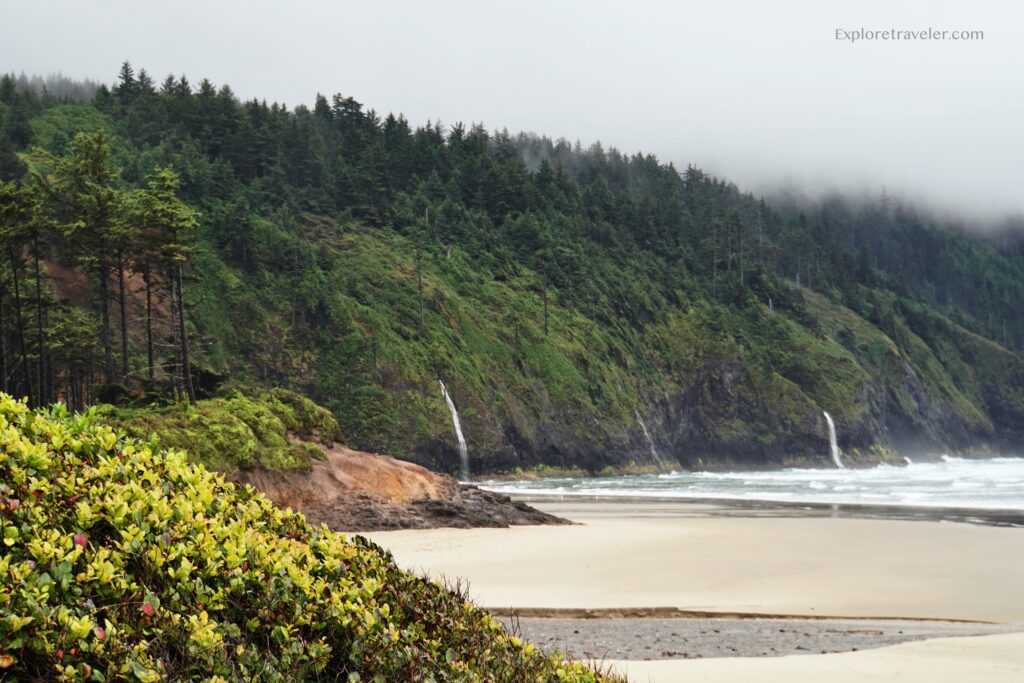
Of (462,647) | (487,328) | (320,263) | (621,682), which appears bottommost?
(621,682)

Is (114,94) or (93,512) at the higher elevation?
(114,94)

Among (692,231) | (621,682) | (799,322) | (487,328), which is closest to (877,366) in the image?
(799,322)

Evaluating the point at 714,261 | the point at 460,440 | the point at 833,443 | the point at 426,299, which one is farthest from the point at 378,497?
the point at 714,261

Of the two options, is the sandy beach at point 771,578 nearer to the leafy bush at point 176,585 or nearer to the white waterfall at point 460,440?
the leafy bush at point 176,585

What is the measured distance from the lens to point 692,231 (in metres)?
125

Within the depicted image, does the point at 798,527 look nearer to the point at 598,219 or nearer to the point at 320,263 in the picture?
the point at 320,263

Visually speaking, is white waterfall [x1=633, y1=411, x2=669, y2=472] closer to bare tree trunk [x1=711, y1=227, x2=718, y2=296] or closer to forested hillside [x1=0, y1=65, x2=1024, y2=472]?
forested hillside [x1=0, y1=65, x2=1024, y2=472]

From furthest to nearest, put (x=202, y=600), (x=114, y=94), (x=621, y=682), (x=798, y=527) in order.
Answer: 1. (x=114, y=94)
2. (x=798, y=527)
3. (x=621, y=682)
4. (x=202, y=600)

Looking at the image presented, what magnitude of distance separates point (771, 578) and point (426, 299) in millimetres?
62229

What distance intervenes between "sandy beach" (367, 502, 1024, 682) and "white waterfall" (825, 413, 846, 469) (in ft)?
234

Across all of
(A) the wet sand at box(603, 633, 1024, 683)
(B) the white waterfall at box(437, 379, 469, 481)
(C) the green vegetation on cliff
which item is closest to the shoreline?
(C) the green vegetation on cliff

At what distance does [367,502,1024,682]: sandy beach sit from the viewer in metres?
9.95

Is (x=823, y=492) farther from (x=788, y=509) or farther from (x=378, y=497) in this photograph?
(x=378, y=497)

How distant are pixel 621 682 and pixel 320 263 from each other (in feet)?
246
